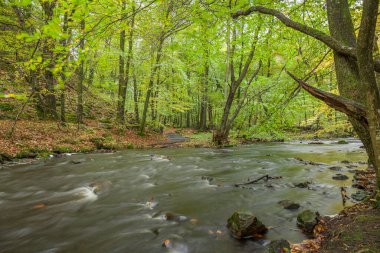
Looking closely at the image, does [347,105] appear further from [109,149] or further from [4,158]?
[109,149]

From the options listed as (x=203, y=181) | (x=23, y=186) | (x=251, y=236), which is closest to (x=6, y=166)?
(x=23, y=186)

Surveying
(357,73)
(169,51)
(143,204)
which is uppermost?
(169,51)

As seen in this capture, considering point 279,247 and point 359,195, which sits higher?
point 359,195

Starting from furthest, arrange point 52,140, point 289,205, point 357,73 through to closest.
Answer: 1. point 52,140
2. point 289,205
3. point 357,73

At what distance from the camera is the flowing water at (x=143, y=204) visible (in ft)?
12.8

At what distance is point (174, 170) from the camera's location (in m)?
9.06

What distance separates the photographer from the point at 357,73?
4246 millimetres

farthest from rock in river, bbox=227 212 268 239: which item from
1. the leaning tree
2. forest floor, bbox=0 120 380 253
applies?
the leaning tree

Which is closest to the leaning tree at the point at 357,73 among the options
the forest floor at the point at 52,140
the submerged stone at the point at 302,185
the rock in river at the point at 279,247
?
the rock in river at the point at 279,247

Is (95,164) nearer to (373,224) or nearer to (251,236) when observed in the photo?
(251,236)

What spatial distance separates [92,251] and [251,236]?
237cm

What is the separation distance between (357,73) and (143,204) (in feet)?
15.6

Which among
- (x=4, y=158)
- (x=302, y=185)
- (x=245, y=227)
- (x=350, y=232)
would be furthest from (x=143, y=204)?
(x=4, y=158)

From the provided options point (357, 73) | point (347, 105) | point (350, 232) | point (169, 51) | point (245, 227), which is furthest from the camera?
point (169, 51)
